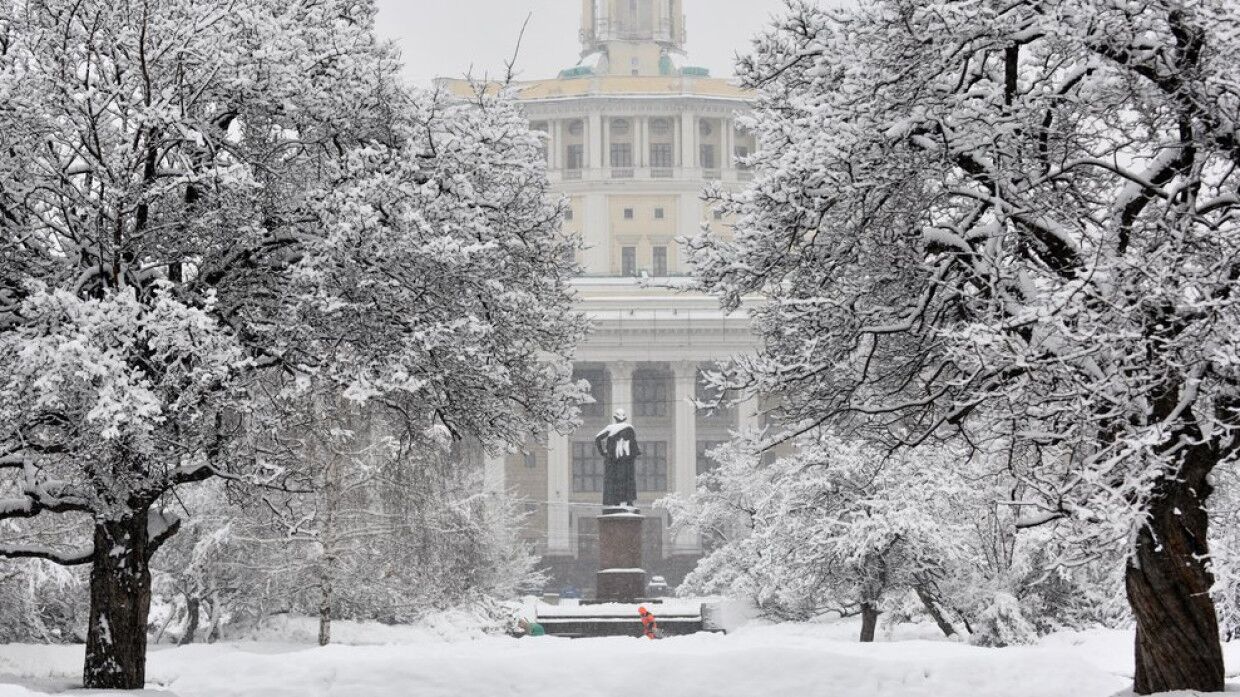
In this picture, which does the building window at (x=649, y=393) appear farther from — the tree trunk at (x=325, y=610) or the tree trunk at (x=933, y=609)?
the tree trunk at (x=325, y=610)

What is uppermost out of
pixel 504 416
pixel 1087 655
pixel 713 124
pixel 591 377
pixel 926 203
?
pixel 713 124

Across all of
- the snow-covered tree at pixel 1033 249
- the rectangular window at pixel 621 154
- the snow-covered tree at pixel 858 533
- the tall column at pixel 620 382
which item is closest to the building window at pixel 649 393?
the tall column at pixel 620 382

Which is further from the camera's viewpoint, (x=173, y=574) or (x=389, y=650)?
(x=173, y=574)

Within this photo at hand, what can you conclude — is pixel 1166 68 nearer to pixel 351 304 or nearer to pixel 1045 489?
pixel 1045 489

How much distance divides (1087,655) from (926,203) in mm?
10638

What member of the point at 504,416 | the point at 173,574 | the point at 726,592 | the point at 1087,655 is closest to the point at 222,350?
the point at 504,416

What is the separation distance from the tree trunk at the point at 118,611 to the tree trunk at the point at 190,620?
18.8 meters

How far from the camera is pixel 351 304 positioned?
14.7 m

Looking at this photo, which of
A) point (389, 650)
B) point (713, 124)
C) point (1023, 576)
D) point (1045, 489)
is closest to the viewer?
point (1045, 489)

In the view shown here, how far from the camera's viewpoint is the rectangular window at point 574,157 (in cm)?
11612

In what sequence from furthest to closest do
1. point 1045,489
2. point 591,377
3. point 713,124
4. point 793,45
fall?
point 713,124 < point 591,377 < point 793,45 < point 1045,489

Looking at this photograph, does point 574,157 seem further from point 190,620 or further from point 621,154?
point 190,620

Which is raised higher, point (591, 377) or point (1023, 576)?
point (591, 377)

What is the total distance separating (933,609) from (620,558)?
13156 millimetres
